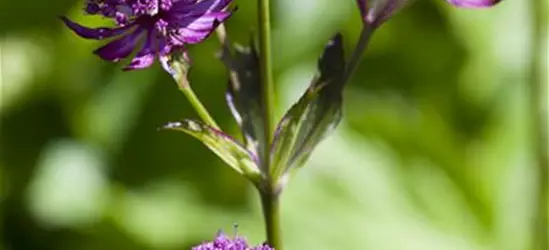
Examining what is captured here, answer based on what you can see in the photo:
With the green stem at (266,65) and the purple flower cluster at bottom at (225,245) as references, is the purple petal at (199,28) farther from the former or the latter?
the purple flower cluster at bottom at (225,245)

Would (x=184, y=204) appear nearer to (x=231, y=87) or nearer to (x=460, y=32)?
(x=460, y=32)

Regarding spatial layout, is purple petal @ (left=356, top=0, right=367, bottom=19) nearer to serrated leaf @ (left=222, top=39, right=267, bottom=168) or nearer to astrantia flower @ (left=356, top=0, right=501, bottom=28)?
astrantia flower @ (left=356, top=0, right=501, bottom=28)

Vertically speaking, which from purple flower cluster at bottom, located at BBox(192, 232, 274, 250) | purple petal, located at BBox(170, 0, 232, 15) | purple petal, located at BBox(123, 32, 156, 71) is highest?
purple petal, located at BBox(170, 0, 232, 15)

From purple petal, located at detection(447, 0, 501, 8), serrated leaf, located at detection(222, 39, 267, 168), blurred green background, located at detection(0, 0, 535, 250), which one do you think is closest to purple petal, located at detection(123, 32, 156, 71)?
serrated leaf, located at detection(222, 39, 267, 168)

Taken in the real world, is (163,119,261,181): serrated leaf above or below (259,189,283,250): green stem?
above

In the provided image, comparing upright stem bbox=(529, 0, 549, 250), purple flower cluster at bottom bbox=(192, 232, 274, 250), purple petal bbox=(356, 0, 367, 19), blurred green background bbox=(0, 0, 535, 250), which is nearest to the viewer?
purple flower cluster at bottom bbox=(192, 232, 274, 250)

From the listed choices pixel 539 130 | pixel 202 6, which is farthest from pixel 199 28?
pixel 539 130

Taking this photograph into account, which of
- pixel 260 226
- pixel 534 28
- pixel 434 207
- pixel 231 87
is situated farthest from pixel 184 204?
pixel 231 87
